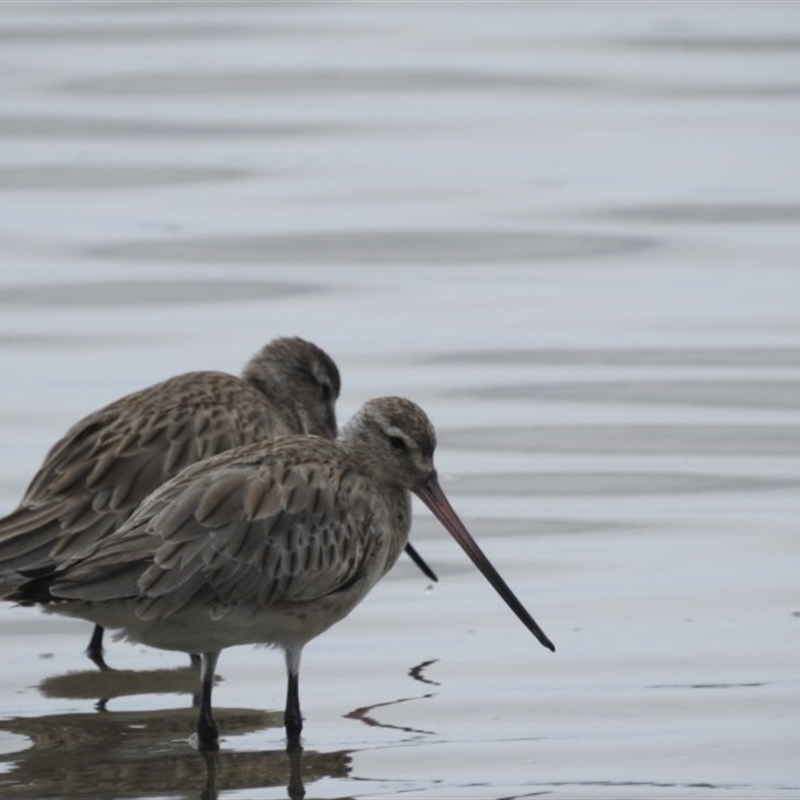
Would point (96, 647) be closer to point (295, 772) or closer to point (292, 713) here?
point (292, 713)

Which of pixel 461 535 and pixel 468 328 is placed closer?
pixel 461 535

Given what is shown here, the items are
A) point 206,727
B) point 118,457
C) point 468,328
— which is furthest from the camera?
point 468,328

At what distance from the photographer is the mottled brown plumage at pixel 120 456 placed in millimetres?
9227

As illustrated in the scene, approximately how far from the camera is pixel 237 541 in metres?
8.64

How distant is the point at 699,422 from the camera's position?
43.2ft

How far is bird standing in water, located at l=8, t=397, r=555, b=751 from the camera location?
8414mm

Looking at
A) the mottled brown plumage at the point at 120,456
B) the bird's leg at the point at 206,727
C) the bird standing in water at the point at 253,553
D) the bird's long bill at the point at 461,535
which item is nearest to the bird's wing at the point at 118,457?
the mottled brown plumage at the point at 120,456

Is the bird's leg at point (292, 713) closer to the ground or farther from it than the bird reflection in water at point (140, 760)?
farther from it

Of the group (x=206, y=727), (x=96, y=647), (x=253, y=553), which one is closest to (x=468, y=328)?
(x=96, y=647)

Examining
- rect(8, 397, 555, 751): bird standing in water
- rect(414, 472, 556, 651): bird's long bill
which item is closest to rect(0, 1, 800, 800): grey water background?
rect(414, 472, 556, 651): bird's long bill

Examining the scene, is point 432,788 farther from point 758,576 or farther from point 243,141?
point 243,141

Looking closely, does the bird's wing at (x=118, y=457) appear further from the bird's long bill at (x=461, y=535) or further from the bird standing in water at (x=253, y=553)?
the bird's long bill at (x=461, y=535)

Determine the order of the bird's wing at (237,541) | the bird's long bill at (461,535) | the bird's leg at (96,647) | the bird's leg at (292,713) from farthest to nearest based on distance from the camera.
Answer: the bird's leg at (96,647)
the bird's long bill at (461,535)
the bird's leg at (292,713)
the bird's wing at (237,541)

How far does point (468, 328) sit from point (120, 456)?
17.6 feet
